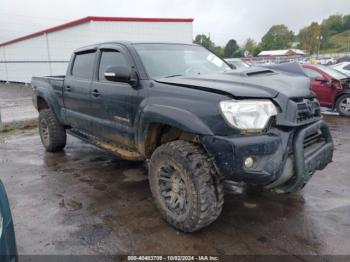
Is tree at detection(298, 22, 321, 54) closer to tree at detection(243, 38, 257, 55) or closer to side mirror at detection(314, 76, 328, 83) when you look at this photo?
tree at detection(243, 38, 257, 55)

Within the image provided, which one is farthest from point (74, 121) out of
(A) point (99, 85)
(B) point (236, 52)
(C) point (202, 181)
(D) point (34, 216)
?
(B) point (236, 52)

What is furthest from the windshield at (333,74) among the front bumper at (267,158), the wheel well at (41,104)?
the wheel well at (41,104)

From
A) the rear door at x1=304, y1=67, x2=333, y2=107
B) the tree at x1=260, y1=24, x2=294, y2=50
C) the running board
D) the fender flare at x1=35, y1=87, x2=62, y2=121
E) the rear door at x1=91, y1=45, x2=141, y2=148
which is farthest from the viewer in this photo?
the tree at x1=260, y1=24, x2=294, y2=50

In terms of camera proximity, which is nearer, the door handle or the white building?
the door handle

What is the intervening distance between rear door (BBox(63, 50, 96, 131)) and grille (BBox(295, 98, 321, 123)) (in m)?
2.76

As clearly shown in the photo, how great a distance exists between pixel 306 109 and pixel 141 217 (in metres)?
1.96

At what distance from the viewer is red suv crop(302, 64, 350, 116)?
848 centimetres

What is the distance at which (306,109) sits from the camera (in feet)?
9.36

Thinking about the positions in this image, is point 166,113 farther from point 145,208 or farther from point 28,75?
point 28,75

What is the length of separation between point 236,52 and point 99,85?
83.7 m

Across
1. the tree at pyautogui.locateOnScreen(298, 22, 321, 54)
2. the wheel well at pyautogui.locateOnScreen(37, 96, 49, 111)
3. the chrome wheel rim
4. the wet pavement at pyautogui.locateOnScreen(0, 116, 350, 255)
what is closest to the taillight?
the wet pavement at pyautogui.locateOnScreen(0, 116, 350, 255)

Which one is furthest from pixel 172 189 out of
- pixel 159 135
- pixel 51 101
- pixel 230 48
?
pixel 230 48

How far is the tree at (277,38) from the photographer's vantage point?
10081 centimetres

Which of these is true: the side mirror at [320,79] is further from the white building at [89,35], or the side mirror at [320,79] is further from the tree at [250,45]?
the tree at [250,45]
